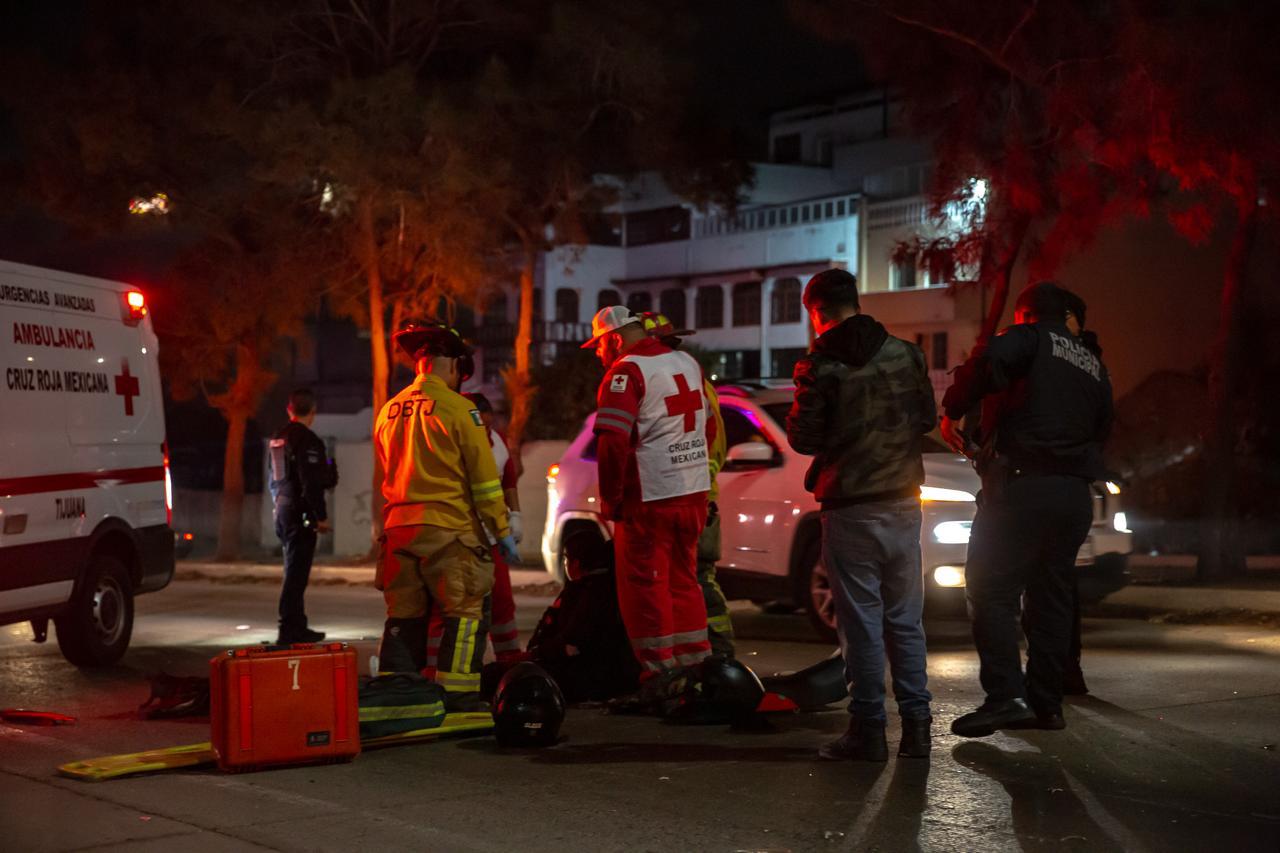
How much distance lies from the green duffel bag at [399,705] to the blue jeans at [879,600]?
194 centimetres

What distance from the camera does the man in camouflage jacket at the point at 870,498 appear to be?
6.75 meters

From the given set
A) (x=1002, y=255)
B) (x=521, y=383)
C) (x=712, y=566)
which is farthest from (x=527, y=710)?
(x=521, y=383)

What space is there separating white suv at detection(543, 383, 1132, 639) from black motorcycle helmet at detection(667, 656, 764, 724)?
3.32 metres

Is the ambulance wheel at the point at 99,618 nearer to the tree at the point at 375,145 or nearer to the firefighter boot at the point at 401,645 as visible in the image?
the firefighter boot at the point at 401,645

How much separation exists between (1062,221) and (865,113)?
33.4 metres

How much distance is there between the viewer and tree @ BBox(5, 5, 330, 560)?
71.3 feet

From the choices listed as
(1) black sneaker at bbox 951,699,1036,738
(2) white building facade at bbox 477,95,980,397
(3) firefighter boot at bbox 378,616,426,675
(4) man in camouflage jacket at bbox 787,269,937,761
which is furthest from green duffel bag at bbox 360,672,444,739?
(2) white building facade at bbox 477,95,980,397

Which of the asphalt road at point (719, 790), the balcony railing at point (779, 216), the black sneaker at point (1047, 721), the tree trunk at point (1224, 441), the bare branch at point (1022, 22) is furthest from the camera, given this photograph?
the balcony railing at point (779, 216)

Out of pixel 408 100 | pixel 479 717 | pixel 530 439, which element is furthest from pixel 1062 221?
pixel 530 439

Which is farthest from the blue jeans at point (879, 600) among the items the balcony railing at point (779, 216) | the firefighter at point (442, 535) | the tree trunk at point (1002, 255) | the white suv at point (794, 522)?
the balcony railing at point (779, 216)

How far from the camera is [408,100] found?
68.2 feet

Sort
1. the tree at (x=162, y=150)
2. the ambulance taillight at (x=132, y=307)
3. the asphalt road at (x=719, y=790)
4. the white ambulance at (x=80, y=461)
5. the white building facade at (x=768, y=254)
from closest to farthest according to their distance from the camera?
1. the asphalt road at (x=719, y=790)
2. the white ambulance at (x=80, y=461)
3. the ambulance taillight at (x=132, y=307)
4. the tree at (x=162, y=150)
5. the white building facade at (x=768, y=254)

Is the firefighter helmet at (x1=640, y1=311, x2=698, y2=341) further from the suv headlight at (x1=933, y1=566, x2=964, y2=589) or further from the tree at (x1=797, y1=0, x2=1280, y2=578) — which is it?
the tree at (x1=797, y1=0, x2=1280, y2=578)

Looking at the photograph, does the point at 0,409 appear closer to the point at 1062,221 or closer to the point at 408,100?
the point at 1062,221
